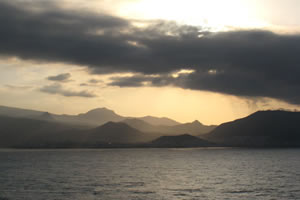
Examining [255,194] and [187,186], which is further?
[187,186]

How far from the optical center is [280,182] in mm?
119438

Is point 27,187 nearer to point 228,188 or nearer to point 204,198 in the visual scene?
point 204,198

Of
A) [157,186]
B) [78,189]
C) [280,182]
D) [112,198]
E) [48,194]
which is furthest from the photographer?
[280,182]

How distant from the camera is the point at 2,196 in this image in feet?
283

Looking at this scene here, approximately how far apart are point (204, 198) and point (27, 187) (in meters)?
51.0

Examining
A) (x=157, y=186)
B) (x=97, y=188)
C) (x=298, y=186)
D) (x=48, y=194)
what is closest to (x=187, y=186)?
(x=157, y=186)

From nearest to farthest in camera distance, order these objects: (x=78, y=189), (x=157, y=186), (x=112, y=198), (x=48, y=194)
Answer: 1. (x=112, y=198)
2. (x=48, y=194)
3. (x=78, y=189)
4. (x=157, y=186)

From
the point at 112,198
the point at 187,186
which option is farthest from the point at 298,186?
the point at 112,198

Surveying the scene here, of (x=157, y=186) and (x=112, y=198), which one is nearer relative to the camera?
(x=112, y=198)

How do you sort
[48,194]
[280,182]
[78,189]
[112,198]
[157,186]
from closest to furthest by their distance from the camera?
[112,198] < [48,194] < [78,189] < [157,186] < [280,182]

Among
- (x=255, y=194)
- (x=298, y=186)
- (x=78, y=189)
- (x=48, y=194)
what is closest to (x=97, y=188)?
(x=78, y=189)

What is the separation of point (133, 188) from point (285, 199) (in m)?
40.8

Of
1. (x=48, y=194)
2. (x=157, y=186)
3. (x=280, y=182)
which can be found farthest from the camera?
(x=280, y=182)

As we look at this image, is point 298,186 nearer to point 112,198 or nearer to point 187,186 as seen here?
point 187,186
